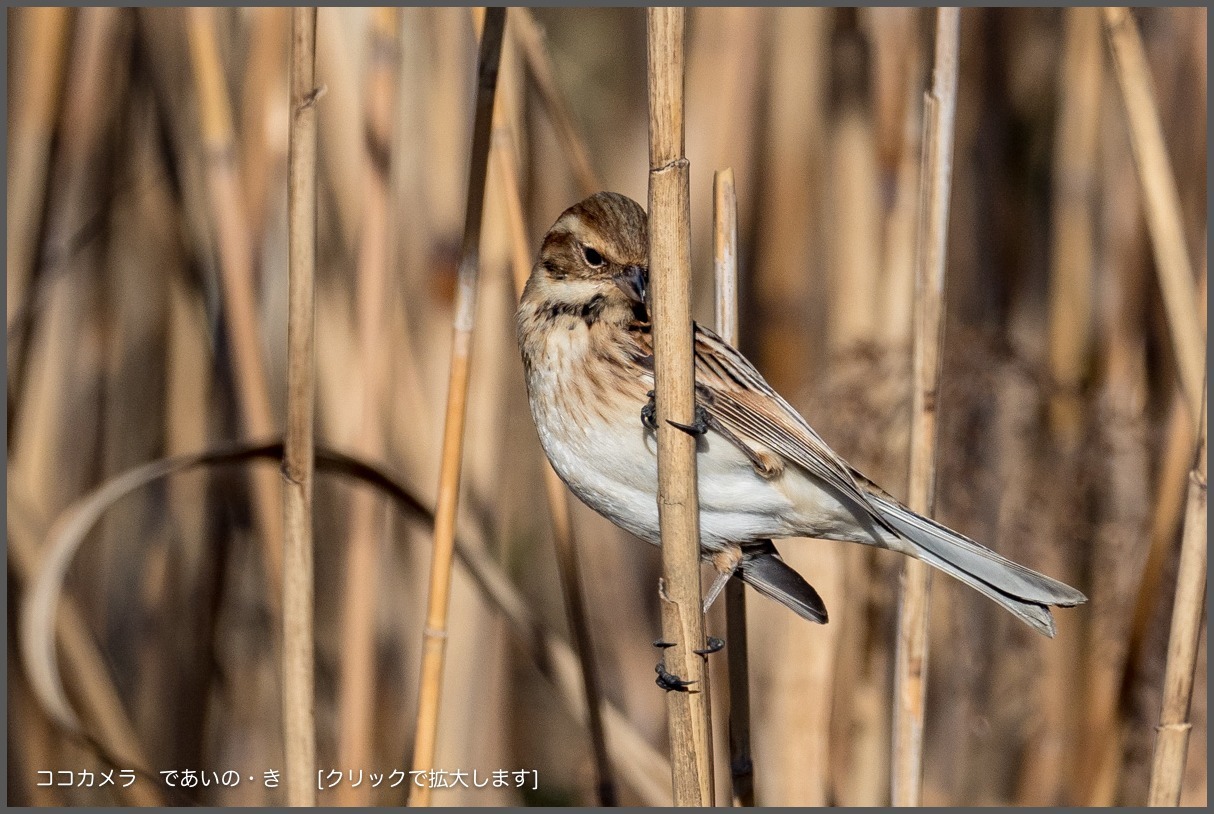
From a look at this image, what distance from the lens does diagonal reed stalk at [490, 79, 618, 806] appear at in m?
2.21

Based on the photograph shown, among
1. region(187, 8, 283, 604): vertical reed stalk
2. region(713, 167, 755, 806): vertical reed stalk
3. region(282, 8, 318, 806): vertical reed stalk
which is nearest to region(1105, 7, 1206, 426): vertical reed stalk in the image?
region(713, 167, 755, 806): vertical reed stalk

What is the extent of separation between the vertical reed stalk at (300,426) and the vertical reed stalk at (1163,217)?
1.48 metres

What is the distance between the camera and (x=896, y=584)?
3.28 meters

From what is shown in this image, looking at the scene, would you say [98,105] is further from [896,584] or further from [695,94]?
[896,584]

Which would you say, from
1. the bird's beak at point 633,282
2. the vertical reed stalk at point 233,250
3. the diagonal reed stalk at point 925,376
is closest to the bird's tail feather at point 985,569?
the diagonal reed stalk at point 925,376

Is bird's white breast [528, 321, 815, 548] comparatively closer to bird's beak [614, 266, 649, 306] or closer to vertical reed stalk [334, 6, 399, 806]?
bird's beak [614, 266, 649, 306]

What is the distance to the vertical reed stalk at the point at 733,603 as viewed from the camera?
216 cm

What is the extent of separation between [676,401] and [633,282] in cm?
58

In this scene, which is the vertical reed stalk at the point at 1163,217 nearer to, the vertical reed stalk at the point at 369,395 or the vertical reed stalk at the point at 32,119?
the vertical reed stalk at the point at 369,395

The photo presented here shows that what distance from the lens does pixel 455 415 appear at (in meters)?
2.14

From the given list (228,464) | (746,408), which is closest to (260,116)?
(228,464)

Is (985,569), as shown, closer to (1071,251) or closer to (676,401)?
(676,401)

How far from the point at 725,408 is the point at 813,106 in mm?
1270

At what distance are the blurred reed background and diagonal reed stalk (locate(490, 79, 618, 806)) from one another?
0.41ft
